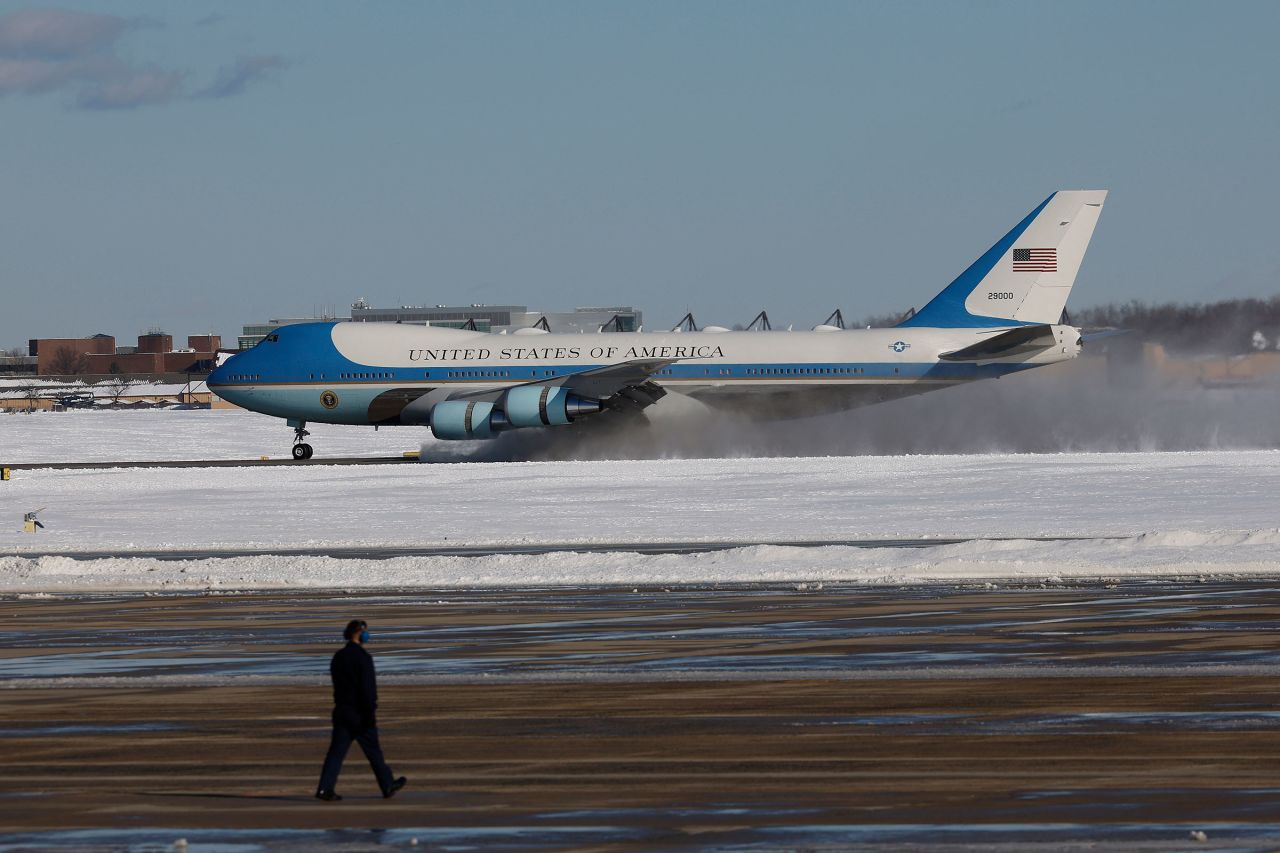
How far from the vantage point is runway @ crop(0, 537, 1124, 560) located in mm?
29891

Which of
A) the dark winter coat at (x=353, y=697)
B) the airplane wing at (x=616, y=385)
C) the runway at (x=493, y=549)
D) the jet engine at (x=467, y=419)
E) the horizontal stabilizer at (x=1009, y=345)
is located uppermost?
the horizontal stabilizer at (x=1009, y=345)

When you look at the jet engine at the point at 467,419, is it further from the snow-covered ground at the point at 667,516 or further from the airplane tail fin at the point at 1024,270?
the airplane tail fin at the point at 1024,270

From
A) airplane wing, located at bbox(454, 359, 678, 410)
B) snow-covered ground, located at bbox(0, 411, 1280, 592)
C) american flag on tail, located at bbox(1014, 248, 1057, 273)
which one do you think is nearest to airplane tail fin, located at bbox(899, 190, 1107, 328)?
american flag on tail, located at bbox(1014, 248, 1057, 273)

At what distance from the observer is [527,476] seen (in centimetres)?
4616

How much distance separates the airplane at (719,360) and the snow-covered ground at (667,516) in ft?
7.21

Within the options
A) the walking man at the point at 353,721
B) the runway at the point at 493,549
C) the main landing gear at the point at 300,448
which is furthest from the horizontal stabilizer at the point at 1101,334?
the walking man at the point at 353,721

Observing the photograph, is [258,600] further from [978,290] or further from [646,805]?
[978,290]

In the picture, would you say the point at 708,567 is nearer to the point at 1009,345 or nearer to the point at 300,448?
the point at 1009,345

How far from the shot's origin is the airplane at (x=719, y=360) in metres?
51.1

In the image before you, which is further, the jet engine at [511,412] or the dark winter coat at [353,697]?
the jet engine at [511,412]

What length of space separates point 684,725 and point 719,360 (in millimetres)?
39018

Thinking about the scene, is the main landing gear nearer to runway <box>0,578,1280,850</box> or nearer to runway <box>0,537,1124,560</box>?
runway <box>0,537,1124,560</box>

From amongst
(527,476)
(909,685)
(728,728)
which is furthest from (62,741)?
(527,476)

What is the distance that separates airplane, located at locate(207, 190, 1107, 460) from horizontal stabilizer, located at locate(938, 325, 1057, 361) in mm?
42
